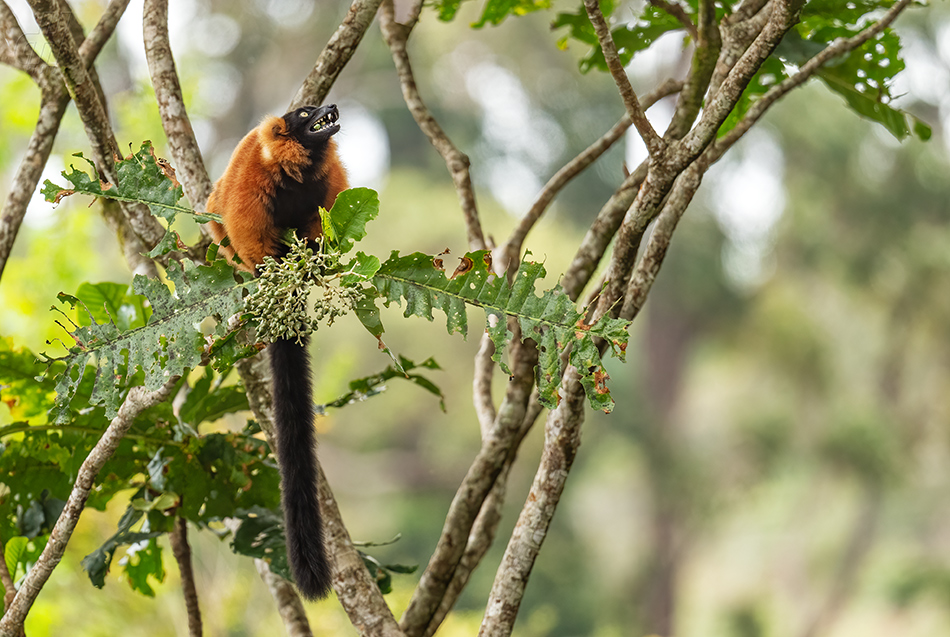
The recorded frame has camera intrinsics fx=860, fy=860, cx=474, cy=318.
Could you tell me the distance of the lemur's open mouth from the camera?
43.8 inches

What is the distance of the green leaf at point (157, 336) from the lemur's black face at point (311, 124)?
31cm

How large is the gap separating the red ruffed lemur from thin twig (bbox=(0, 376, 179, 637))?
0.15 m

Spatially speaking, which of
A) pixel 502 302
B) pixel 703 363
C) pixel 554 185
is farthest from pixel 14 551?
pixel 703 363

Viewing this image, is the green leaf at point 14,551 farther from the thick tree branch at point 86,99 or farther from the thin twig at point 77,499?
the thick tree branch at point 86,99

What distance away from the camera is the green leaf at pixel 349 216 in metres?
0.86

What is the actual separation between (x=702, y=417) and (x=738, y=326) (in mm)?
889

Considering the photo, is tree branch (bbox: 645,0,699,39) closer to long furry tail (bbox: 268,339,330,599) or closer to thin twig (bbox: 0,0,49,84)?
long furry tail (bbox: 268,339,330,599)

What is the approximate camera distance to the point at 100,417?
3.98 ft

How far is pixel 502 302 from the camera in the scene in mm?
887

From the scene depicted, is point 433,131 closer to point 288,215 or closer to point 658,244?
point 288,215

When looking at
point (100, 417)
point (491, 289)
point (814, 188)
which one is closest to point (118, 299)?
point (100, 417)

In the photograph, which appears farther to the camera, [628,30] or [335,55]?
[628,30]

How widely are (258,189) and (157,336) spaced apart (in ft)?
1.01

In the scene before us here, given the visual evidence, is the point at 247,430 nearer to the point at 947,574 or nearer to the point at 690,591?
the point at 947,574
